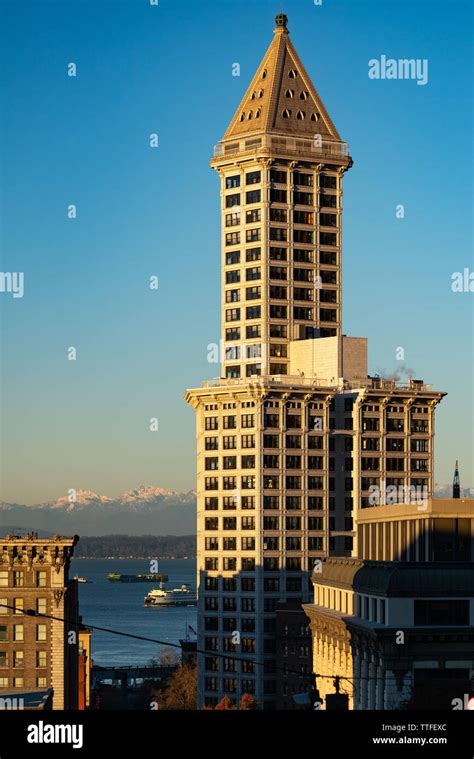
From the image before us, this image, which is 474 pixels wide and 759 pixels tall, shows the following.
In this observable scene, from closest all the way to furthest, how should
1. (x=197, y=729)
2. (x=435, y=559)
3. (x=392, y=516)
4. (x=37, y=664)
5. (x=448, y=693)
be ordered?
(x=197, y=729), (x=448, y=693), (x=435, y=559), (x=392, y=516), (x=37, y=664)

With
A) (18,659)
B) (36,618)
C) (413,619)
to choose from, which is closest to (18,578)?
(36,618)

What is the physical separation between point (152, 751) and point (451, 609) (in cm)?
9690

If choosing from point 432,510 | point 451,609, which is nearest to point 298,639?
point 432,510

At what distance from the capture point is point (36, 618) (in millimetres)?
160250

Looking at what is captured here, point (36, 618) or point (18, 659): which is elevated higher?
point (36, 618)

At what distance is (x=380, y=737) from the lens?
22.3 meters

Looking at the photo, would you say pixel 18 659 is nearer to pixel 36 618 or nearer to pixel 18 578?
pixel 36 618

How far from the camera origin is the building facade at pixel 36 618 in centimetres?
16188

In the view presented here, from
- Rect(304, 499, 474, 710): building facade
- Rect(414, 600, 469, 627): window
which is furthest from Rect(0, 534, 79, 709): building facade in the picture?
Rect(414, 600, 469, 627): window

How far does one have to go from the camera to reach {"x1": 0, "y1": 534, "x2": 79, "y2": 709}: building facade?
531 ft

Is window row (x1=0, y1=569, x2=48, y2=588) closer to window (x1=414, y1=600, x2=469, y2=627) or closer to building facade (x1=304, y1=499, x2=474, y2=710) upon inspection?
building facade (x1=304, y1=499, x2=474, y2=710)

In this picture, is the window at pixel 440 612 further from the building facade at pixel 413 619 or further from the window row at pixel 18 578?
the window row at pixel 18 578

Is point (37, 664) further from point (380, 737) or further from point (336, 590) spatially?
point (380, 737)

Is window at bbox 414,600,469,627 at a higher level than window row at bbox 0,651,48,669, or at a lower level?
higher
